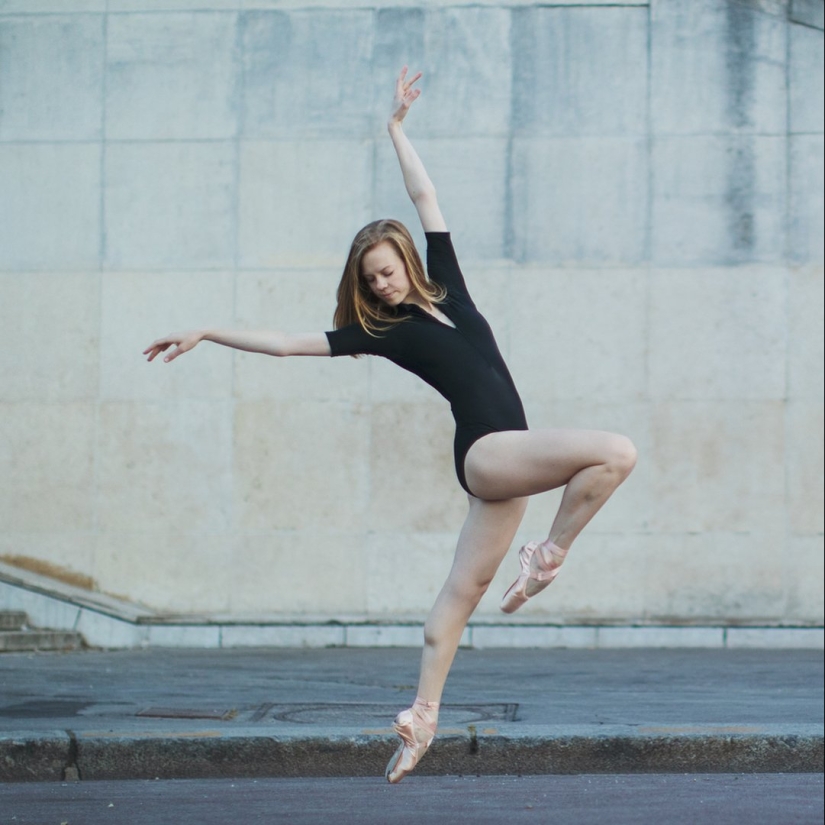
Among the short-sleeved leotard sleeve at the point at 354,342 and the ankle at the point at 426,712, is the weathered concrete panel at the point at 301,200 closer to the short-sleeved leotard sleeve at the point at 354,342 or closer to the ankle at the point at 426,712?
the short-sleeved leotard sleeve at the point at 354,342

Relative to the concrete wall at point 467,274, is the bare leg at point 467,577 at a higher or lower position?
lower

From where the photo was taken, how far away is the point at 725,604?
11.5 meters

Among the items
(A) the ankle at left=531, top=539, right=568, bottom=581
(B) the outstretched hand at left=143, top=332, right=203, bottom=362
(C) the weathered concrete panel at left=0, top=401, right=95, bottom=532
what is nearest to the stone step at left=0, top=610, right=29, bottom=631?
(C) the weathered concrete panel at left=0, top=401, right=95, bottom=532

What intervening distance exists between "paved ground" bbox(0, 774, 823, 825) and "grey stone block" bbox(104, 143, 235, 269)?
19.8 feet

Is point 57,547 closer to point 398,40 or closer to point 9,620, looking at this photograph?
point 9,620

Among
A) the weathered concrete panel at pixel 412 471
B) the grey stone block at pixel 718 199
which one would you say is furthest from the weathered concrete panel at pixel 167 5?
the grey stone block at pixel 718 199

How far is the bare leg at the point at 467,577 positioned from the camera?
5.25 meters

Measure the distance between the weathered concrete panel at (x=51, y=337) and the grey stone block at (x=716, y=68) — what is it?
5059 mm

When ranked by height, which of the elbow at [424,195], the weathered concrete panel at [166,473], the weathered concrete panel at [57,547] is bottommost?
the weathered concrete panel at [57,547]

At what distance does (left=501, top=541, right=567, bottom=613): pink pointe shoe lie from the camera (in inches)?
199

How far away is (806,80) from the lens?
11.6 meters

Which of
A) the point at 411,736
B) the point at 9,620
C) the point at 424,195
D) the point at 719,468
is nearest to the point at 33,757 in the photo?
the point at 411,736

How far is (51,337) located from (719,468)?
5.71 meters

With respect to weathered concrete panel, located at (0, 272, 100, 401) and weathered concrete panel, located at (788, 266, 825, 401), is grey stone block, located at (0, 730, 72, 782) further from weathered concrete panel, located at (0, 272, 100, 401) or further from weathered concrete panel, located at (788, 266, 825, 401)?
weathered concrete panel, located at (788, 266, 825, 401)
